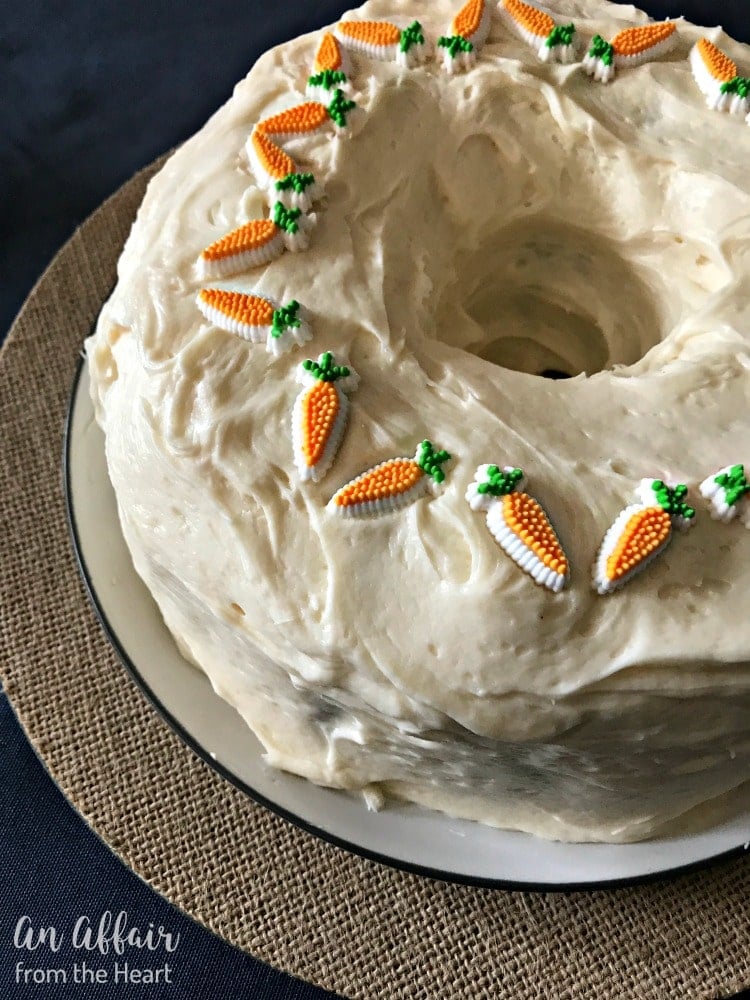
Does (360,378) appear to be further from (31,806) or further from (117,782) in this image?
(31,806)

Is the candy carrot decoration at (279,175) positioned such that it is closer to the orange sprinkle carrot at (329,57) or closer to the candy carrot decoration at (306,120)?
→ the candy carrot decoration at (306,120)

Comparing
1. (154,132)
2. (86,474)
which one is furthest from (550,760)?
(154,132)

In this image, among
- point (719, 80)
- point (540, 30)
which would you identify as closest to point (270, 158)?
point (540, 30)

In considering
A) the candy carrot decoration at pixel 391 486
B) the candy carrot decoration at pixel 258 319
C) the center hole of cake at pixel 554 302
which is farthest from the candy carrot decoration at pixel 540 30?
the candy carrot decoration at pixel 391 486

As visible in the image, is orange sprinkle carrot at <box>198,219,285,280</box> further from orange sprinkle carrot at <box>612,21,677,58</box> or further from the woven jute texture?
the woven jute texture

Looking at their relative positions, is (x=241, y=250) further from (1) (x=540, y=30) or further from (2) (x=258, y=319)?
(1) (x=540, y=30)

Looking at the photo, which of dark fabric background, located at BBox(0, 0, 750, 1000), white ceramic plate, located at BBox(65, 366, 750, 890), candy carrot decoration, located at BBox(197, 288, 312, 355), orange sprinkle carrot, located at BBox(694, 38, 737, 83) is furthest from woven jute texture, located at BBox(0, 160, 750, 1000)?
orange sprinkle carrot, located at BBox(694, 38, 737, 83)
